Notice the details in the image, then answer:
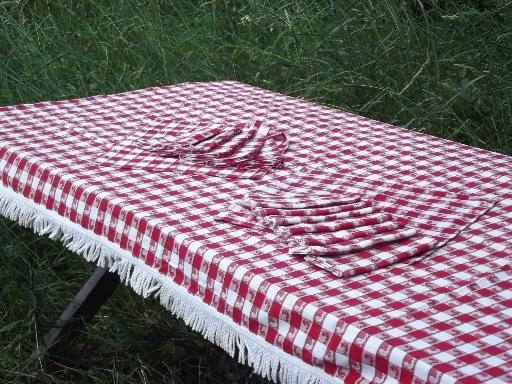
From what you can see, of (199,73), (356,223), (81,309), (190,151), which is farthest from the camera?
(199,73)

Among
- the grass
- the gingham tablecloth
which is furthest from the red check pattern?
the grass

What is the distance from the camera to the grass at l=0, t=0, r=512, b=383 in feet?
11.0

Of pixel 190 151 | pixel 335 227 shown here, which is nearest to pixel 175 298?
pixel 335 227

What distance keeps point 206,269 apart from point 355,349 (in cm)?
48

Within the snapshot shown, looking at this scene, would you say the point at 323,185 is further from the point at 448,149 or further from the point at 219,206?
the point at 448,149

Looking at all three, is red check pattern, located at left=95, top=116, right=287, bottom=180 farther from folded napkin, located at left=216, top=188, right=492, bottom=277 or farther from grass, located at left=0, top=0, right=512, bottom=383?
grass, located at left=0, top=0, right=512, bottom=383

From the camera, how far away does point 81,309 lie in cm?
309

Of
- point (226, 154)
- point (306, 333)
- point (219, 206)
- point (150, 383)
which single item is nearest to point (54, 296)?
point (150, 383)

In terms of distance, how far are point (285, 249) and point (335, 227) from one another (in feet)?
0.49

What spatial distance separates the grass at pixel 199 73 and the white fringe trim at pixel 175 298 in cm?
61

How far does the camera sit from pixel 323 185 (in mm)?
2680

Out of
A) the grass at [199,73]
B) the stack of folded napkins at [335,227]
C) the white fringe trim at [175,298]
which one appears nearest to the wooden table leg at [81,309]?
the grass at [199,73]

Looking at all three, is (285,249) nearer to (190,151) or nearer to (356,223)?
(356,223)

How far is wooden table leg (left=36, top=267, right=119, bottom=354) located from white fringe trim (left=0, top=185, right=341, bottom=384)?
12.4 inches
